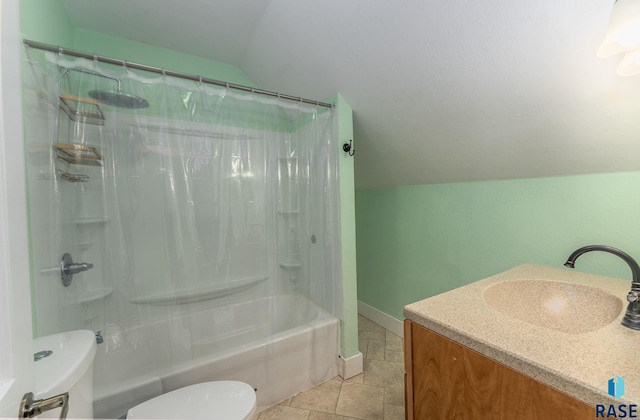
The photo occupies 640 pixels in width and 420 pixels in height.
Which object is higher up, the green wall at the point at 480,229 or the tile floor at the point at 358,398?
the green wall at the point at 480,229

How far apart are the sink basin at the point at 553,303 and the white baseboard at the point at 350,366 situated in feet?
3.63

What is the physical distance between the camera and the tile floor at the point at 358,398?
1425 millimetres

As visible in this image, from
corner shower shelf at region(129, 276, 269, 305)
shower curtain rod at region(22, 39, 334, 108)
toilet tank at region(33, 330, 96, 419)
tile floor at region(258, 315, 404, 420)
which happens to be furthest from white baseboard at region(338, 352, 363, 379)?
shower curtain rod at region(22, 39, 334, 108)

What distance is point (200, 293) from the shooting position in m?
1.59

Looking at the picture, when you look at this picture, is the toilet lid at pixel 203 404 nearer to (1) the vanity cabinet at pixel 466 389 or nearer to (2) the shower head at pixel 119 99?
(1) the vanity cabinet at pixel 466 389

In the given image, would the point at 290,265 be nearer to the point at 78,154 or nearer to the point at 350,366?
the point at 350,366

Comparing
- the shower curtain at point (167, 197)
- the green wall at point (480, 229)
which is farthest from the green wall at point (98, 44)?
the green wall at point (480, 229)

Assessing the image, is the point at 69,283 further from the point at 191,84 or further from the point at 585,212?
the point at 585,212

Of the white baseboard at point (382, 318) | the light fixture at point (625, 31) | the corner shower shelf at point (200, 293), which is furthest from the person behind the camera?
the white baseboard at point (382, 318)

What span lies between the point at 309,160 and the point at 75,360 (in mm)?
1470

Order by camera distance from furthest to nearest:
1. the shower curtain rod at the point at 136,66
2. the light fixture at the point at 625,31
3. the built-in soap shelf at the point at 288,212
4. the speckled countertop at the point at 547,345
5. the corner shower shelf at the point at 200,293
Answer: the built-in soap shelf at the point at 288,212, the corner shower shelf at the point at 200,293, the shower curtain rod at the point at 136,66, the light fixture at the point at 625,31, the speckled countertop at the point at 547,345

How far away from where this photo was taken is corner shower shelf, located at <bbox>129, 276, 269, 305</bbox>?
1388mm

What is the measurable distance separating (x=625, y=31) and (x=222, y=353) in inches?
79.4

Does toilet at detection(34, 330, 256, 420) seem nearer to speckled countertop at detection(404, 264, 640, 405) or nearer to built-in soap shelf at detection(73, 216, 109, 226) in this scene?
built-in soap shelf at detection(73, 216, 109, 226)
